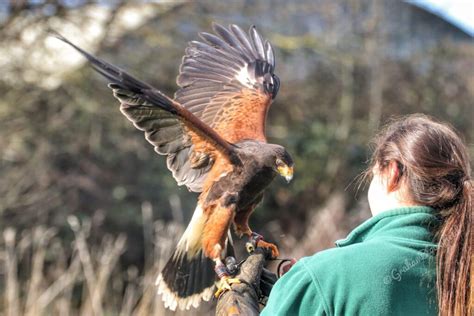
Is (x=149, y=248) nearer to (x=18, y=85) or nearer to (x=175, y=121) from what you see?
(x=18, y=85)

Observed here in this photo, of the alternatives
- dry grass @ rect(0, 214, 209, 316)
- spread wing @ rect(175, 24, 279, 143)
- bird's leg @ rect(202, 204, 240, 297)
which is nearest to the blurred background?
dry grass @ rect(0, 214, 209, 316)

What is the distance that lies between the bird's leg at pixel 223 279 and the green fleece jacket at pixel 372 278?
69cm

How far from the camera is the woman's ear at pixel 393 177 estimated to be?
205 centimetres

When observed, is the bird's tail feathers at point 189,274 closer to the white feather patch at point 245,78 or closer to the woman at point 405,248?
the white feather patch at point 245,78

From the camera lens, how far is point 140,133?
8930 mm

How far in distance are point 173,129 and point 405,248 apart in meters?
1.56

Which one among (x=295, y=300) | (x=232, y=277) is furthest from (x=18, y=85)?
(x=295, y=300)

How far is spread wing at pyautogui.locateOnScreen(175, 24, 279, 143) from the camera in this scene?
3693 millimetres

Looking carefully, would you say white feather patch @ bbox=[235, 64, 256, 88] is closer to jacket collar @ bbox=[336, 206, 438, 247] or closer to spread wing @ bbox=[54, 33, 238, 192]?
spread wing @ bbox=[54, 33, 238, 192]

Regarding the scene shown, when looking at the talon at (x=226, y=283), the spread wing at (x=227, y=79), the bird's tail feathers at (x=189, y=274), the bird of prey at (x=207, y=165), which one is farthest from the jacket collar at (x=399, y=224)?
the spread wing at (x=227, y=79)

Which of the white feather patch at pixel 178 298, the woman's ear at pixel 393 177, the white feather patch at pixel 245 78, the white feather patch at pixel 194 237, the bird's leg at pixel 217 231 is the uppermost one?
the woman's ear at pixel 393 177

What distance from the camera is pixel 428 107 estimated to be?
37.0 ft

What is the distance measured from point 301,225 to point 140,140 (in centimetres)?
258

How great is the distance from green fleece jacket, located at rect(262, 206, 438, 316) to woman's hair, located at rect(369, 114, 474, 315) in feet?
0.14
